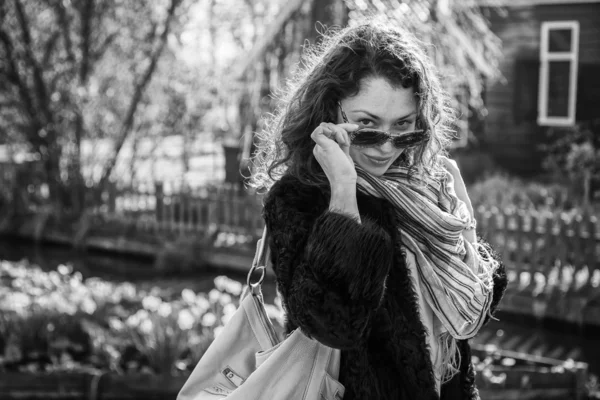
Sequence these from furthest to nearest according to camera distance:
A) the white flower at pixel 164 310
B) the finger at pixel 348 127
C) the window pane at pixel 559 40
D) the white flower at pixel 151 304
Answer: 1. the window pane at pixel 559 40
2. the white flower at pixel 151 304
3. the white flower at pixel 164 310
4. the finger at pixel 348 127

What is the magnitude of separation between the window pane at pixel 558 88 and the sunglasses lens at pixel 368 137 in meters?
12.0

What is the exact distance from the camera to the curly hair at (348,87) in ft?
5.46

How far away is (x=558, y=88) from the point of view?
504 inches

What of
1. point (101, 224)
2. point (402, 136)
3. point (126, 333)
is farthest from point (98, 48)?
point (402, 136)

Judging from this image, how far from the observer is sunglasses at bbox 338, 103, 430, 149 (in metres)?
1.65

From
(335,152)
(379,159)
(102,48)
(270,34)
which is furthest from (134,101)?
(335,152)

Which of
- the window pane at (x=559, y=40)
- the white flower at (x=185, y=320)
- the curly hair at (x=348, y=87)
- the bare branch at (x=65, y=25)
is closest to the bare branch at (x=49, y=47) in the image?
A: the bare branch at (x=65, y=25)

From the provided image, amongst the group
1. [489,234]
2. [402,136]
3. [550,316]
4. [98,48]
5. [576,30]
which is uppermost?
[576,30]

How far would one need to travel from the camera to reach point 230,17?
10.5 metres

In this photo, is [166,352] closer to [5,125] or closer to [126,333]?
[126,333]

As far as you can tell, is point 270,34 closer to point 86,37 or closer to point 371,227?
point 86,37

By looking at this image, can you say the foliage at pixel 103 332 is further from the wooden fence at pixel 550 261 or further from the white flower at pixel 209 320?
the wooden fence at pixel 550 261

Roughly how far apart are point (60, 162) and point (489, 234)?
6.57 meters

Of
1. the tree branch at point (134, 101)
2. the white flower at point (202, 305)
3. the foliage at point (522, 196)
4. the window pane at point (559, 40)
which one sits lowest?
the white flower at point (202, 305)
